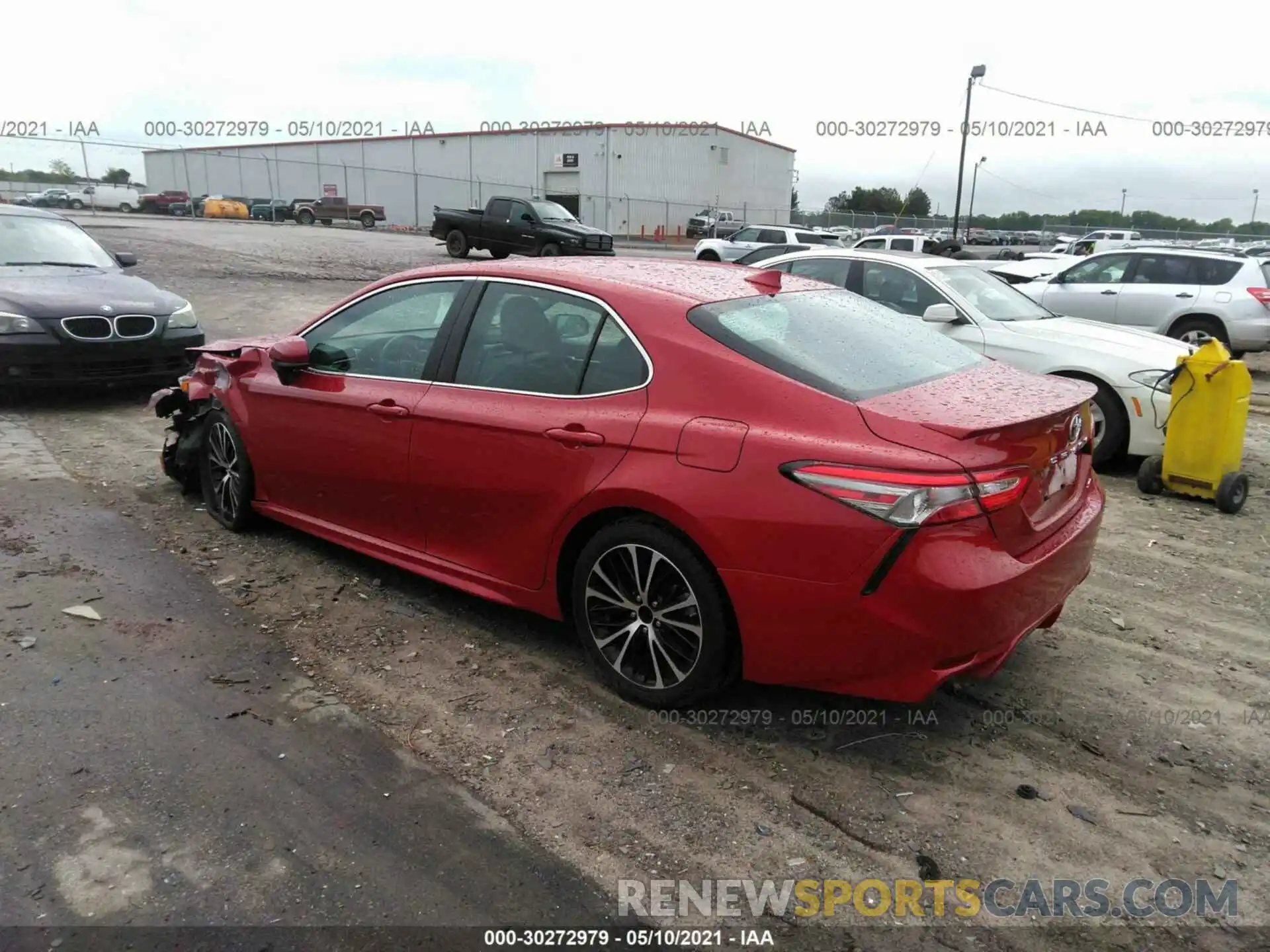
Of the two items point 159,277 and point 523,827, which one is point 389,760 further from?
point 159,277

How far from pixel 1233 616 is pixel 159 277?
16.4 meters

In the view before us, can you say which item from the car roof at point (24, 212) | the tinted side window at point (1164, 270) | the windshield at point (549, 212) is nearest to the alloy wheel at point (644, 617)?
Answer: the car roof at point (24, 212)

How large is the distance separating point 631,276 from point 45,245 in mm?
7844

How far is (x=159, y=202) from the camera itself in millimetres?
47219

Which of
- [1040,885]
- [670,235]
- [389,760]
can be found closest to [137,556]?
[389,760]

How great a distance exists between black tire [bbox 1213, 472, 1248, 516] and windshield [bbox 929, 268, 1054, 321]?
2.04 metres

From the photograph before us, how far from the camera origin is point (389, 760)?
10.3ft

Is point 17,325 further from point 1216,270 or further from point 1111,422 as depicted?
point 1216,270

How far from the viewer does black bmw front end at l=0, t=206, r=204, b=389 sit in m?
7.64

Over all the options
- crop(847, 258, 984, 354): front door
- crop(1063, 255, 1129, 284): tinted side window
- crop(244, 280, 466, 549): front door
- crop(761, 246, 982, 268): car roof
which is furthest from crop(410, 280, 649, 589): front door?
crop(1063, 255, 1129, 284): tinted side window

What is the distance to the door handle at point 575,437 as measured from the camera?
3.36m

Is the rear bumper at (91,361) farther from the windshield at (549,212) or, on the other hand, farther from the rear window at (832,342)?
the windshield at (549,212)

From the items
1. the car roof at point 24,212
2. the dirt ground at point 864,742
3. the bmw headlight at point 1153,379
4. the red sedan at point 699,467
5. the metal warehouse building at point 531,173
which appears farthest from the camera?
the metal warehouse building at point 531,173

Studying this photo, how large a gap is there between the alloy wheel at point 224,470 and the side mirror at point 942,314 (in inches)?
205
